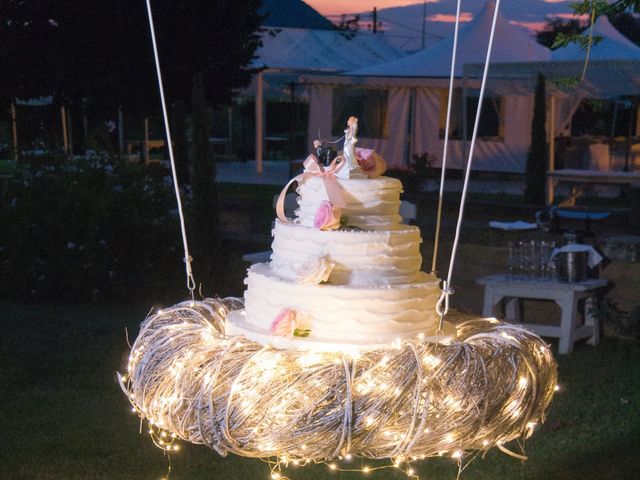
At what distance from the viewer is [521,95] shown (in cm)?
1814

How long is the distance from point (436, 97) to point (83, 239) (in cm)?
1233

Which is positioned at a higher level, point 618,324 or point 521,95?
point 521,95

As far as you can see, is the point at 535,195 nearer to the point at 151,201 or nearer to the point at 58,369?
the point at 151,201

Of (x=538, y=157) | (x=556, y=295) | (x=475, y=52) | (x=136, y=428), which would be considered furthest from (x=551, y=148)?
(x=136, y=428)

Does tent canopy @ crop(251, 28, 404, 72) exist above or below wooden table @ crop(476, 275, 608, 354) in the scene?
above

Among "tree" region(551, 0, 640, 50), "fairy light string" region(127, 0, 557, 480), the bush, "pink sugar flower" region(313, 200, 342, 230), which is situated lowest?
the bush

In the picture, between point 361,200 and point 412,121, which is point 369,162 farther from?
point 412,121

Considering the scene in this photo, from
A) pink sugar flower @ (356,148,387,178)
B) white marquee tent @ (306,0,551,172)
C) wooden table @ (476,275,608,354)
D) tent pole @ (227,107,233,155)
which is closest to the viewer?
pink sugar flower @ (356,148,387,178)

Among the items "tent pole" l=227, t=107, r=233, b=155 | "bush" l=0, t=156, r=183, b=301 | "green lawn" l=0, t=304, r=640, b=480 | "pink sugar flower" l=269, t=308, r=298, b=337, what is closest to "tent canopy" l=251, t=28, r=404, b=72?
"tent pole" l=227, t=107, r=233, b=155

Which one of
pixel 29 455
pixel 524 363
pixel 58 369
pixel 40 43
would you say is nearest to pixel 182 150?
pixel 40 43

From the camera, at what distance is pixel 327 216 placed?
2531 millimetres

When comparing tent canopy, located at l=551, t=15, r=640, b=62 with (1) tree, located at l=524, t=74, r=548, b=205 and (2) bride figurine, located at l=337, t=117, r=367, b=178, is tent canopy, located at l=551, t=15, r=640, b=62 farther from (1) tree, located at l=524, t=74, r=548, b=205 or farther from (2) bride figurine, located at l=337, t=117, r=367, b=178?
(2) bride figurine, located at l=337, t=117, r=367, b=178

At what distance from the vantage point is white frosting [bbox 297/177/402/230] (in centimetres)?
263

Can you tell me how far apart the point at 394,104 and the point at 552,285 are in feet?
45.0
